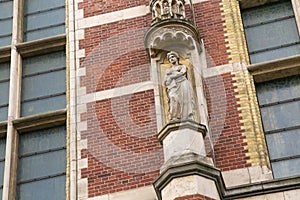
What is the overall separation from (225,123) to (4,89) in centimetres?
382

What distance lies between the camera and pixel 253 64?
36.1 feet

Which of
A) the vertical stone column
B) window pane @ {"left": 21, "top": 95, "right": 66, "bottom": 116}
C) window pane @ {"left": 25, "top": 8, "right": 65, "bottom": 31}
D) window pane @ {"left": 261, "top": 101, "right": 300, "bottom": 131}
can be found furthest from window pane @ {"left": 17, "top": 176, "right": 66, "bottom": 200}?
window pane @ {"left": 25, "top": 8, "right": 65, "bottom": 31}

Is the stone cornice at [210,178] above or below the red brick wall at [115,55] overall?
below

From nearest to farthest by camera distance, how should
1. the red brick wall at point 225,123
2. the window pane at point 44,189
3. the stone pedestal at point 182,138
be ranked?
the stone pedestal at point 182,138 → the red brick wall at point 225,123 → the window pane at point 44,189

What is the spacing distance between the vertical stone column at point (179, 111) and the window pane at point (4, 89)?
2.48 metres

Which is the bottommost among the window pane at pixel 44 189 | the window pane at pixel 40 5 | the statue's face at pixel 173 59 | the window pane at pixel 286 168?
the window pane at pixel 286 168

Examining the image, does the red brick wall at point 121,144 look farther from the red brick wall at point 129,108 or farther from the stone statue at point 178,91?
the stone statue at point 178,91

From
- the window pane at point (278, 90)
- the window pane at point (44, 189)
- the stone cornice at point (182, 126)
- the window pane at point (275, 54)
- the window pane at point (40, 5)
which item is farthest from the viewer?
the window pane at point (40, 5)

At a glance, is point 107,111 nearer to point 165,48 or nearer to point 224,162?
point 165,48

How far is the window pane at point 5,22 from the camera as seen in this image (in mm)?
12703


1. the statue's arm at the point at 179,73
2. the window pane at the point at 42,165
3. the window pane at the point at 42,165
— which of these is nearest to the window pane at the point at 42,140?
the window pane at the point at 42,165

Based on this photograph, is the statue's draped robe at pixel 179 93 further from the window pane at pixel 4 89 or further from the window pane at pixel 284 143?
the window pane at pixel 4 89

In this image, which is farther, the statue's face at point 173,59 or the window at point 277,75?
the statue's face at point 173,59

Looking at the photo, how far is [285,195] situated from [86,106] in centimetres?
339
